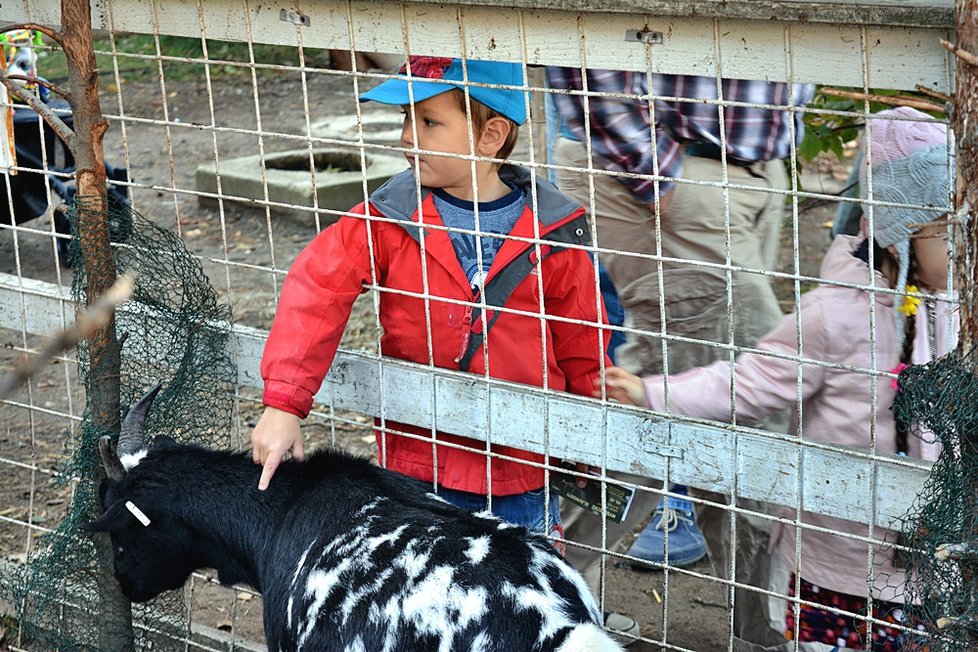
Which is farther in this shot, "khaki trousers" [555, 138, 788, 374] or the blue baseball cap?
"khaki trousers" [555, 138, 788, 374]

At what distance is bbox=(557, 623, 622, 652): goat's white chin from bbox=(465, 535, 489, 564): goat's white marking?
28 cm

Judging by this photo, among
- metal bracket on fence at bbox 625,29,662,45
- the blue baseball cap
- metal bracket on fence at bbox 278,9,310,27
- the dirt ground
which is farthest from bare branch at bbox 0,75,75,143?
metal bracket on fence at bbox 625,29,662,45

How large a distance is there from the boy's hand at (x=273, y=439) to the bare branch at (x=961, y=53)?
1.73 meters

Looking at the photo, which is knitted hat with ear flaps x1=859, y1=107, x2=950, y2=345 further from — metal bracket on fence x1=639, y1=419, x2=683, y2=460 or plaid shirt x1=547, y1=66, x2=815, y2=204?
plaid shirt x1=547, y1=66, x2=815, y2=204

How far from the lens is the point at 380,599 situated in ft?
8.53

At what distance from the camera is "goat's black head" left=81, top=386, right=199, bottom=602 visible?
299 centimetres

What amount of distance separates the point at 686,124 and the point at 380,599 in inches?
77.0

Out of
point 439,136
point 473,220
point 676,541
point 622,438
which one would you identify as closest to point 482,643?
point 622,438

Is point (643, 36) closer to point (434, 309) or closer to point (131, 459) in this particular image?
point (434, 309)

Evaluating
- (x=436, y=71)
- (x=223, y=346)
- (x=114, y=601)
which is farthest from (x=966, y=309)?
(x=114, y=601)

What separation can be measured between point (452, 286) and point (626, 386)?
52cm

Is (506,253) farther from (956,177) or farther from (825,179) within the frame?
(825,179)

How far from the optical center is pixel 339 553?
2732mm

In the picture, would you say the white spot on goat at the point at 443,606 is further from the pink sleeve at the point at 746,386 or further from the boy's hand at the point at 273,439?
the pink sleeve at the point at 746,386
